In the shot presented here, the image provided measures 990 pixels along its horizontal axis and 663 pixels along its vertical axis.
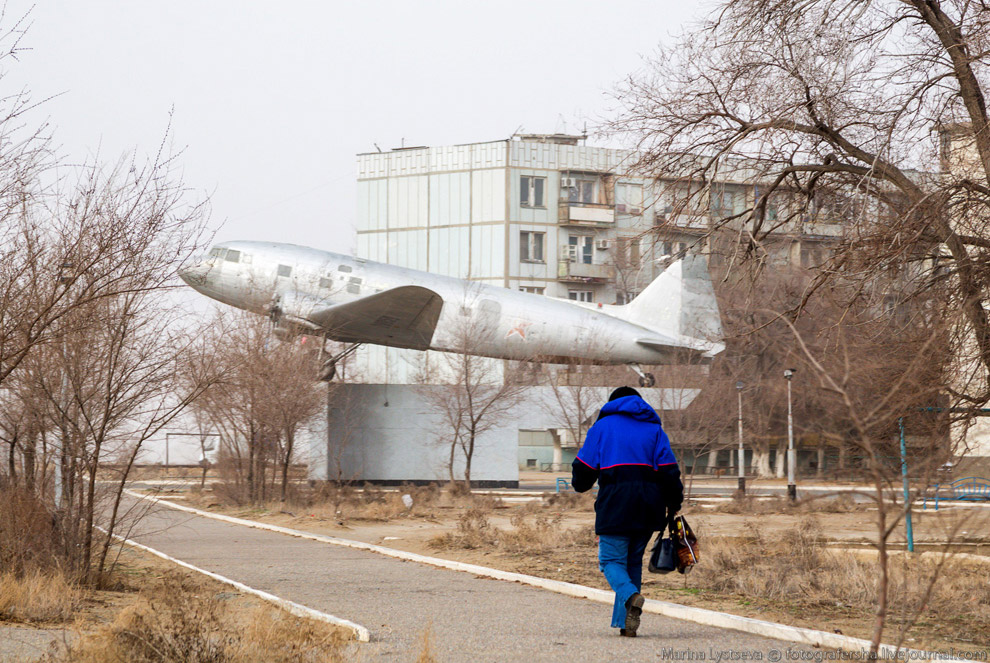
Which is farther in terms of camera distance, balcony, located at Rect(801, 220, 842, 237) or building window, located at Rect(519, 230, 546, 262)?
building window, located at Rect(519, 230, 546, 262)

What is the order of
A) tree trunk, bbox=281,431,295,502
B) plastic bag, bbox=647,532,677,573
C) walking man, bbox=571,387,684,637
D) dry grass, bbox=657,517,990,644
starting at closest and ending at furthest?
walking man, bbox=571,387,684,637 → plastic bag, bbox=647,532,677,573 → dry grass, bbox=657,517,990,644 → tree trunk, bbox=281,431,295,502

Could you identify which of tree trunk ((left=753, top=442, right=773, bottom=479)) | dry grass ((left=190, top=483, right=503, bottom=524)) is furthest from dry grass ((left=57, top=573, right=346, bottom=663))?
tree trunk ((left=753, top=442, right=773, bottom=479))

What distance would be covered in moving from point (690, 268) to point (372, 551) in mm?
28397

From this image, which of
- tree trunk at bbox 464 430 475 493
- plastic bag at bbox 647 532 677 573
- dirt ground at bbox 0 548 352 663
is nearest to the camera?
dirt ground at bbox 0 548 352 663

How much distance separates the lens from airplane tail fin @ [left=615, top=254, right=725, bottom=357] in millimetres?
41938

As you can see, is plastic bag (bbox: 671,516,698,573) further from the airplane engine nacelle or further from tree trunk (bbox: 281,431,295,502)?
the airplane engine nacelle

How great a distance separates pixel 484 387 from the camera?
4059cm

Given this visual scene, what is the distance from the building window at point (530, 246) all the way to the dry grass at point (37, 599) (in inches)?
2468

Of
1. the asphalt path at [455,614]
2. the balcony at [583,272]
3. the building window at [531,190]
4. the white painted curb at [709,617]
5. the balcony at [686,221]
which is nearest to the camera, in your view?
the white painted curb at [709,617]

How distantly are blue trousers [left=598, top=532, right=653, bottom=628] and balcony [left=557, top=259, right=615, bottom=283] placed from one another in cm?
6541

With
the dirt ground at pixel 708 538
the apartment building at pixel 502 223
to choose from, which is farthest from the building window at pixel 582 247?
the dirt ground at pixel 708 538

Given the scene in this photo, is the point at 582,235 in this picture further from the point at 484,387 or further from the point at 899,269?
the point at 899,269

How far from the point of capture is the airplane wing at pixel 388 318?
3334 cm

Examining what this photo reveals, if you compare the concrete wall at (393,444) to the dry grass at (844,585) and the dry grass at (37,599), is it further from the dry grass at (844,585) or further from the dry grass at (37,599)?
the dry grass at (37,599)
